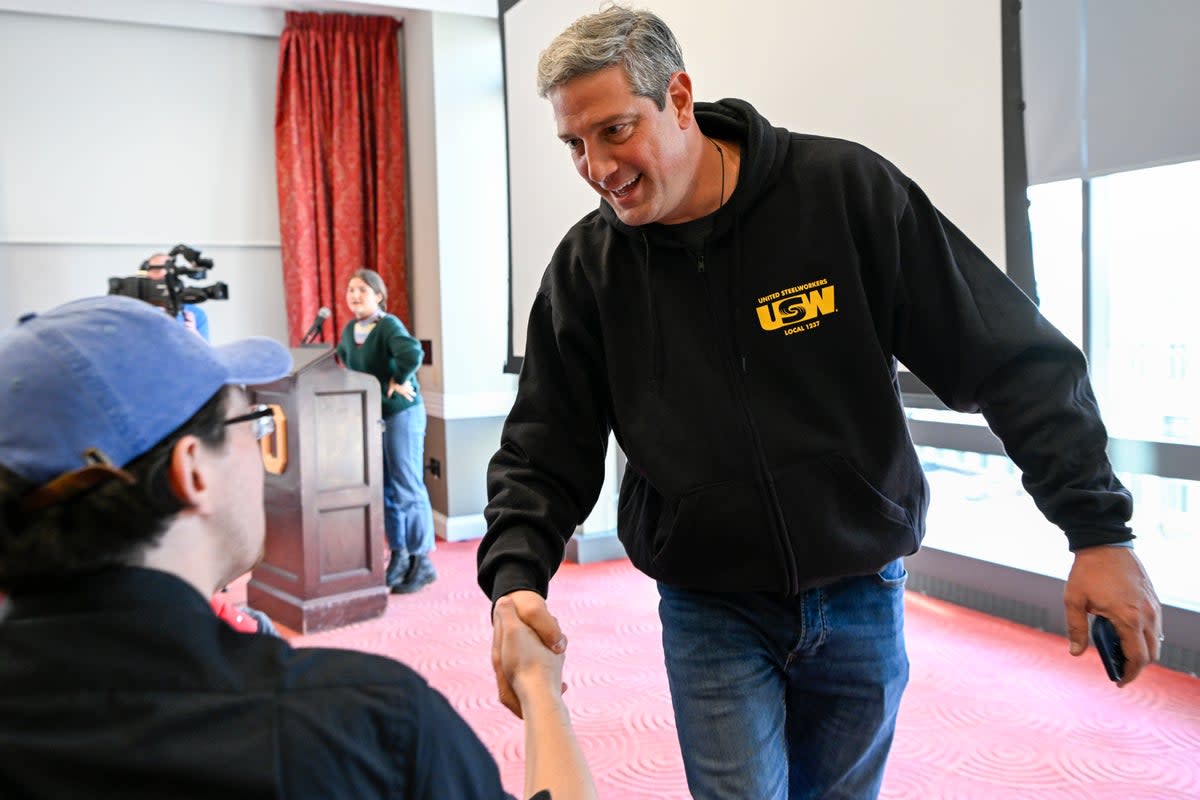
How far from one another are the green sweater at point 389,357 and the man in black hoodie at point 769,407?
109 inches

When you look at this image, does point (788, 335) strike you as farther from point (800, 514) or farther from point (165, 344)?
point (165, 344)

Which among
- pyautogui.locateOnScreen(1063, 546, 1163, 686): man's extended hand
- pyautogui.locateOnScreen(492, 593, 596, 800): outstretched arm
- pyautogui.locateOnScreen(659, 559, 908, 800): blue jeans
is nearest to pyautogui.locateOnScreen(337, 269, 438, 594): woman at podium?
pyautogui.locateOnScreen(659, 559, 908, 800): blue jeans

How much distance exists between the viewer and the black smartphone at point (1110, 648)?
1.11 metres

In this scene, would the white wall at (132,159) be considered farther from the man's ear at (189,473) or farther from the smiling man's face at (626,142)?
the man's ear at (189,473)

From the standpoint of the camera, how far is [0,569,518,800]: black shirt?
1.96 feet

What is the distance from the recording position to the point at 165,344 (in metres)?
0.77

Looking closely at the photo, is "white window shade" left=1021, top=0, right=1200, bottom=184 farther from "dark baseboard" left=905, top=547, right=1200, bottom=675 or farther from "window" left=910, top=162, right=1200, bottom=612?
"dark baseboard" left=905, top=547, right=1200, bottom=675

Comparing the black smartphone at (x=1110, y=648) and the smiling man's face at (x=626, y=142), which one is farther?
the smiling man's face at (x=626, y=142)

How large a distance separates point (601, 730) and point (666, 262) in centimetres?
172

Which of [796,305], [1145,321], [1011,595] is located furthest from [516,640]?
[1011,595]

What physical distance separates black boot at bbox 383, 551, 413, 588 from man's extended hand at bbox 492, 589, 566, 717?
124 inches

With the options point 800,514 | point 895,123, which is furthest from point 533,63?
point 800,514

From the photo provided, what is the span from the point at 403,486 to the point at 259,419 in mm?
3330

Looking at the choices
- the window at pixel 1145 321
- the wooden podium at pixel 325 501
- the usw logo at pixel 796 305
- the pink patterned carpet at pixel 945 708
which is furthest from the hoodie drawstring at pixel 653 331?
the wooden podium at pixel 325 501
